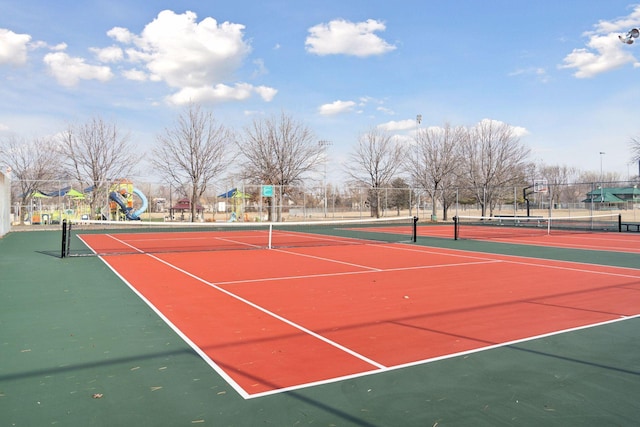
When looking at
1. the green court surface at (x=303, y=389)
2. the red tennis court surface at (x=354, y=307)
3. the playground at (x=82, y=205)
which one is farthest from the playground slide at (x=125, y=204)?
the green court surface at (x=303, y=389)

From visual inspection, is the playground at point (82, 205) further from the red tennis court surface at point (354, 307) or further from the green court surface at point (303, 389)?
the green court surface at point (303, 389)

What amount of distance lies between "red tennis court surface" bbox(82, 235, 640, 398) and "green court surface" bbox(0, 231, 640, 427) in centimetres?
29

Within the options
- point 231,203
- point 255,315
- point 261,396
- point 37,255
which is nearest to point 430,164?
point 231,203

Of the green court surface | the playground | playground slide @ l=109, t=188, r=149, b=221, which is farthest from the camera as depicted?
playground slide @ l=109, t=188, r=149, b=221

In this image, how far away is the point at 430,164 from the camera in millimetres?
46781

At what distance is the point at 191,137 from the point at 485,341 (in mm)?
37964

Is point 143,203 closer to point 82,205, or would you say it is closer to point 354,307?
point 82,205

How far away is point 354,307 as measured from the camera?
7.86m

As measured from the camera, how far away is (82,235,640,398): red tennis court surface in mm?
5219

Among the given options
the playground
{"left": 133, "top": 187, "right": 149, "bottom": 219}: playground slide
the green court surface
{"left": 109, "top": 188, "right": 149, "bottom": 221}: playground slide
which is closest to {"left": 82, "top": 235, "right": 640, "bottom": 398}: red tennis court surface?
the green court surface

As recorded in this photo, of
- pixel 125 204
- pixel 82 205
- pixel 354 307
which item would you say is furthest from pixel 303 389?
pixel 82 205

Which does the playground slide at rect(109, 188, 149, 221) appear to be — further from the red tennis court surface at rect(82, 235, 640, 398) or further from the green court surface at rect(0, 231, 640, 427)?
the green court surface at rect(0, 231, 640, 427)

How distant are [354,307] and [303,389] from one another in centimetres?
360

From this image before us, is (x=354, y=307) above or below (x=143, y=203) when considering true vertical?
below
